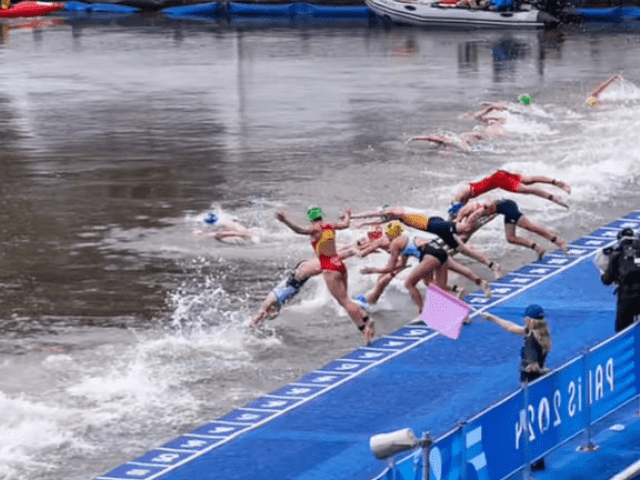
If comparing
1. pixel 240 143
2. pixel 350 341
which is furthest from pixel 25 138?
pixel 350 341

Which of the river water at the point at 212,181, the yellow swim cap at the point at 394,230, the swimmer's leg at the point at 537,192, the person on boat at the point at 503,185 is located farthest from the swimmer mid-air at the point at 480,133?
the yellow swim cap at the point at 394,230

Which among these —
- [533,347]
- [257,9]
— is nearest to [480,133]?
[533,347]

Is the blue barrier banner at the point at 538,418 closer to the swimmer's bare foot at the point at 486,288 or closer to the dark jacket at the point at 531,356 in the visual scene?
the dark jacket at the point at 531,356

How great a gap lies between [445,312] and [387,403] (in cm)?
290

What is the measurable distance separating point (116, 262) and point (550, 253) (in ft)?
23.1

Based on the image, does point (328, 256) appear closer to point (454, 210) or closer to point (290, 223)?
point (290, 223)

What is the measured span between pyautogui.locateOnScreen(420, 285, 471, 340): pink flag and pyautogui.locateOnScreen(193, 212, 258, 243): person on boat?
37.1ft

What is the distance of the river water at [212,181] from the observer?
18.1 metres

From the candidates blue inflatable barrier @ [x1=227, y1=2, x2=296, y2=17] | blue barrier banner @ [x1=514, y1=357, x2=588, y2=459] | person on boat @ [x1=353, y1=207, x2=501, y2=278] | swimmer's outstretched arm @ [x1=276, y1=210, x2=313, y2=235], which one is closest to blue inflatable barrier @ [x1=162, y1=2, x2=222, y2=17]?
blue inflatable barrier @ [x1=227, y1=2, x2=296, y2=17]

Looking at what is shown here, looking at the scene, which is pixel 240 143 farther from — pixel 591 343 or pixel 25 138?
pixel 591 343

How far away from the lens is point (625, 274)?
17.7 metres

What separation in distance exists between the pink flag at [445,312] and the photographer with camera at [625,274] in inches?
155

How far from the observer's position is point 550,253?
80.1 ft

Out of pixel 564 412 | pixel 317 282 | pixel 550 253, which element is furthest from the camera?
pixel 550 253
